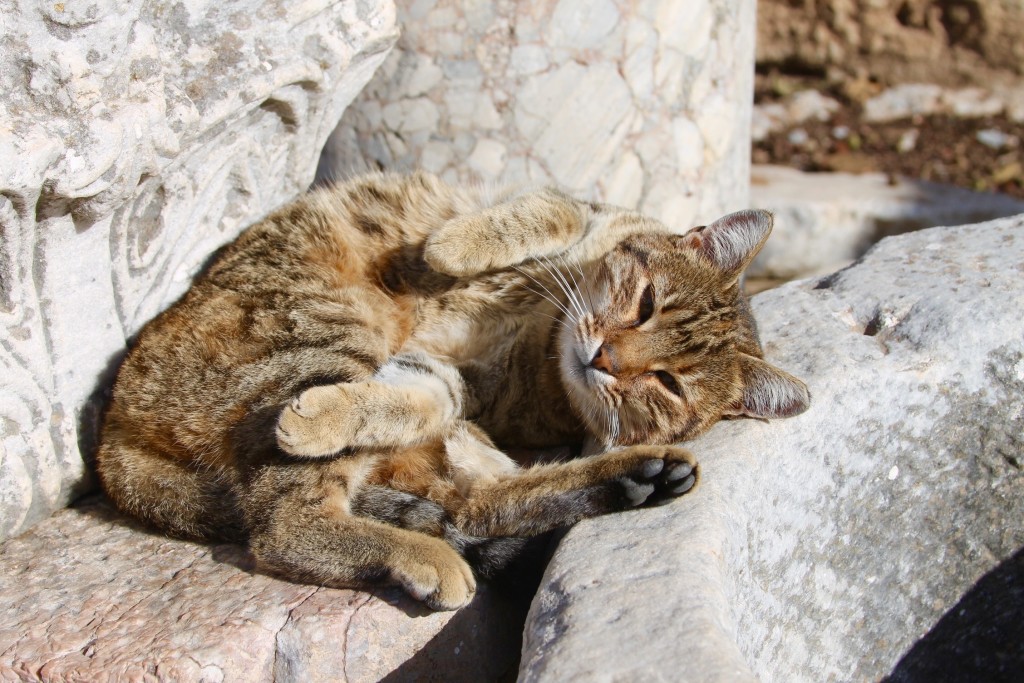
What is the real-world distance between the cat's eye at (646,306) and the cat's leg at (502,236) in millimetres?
325

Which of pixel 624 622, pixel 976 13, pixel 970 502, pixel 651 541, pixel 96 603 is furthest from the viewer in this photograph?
pixel 976 13

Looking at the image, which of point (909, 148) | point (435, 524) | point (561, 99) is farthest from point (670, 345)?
point (909, 148)

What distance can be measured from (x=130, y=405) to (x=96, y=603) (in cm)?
55

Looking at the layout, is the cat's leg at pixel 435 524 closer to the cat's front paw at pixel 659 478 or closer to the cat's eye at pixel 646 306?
the cat's front paw at pixel 659 478

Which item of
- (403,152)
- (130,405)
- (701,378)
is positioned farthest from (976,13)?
(130,405)

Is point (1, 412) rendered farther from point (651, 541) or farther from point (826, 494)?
point (826, 494)

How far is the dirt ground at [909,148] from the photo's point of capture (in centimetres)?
652

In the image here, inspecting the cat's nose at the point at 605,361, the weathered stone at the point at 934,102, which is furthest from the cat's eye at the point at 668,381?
the weathered stone at the point at 934,102

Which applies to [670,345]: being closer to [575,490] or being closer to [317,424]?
[575,490]

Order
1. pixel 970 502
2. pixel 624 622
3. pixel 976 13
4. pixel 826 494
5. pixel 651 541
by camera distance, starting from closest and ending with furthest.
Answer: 1. pixel 624 622
2. pixel 651 541
3. pixel 826 494
4. pixel 970 502
5. pixel 976 13

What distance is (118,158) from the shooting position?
247cm

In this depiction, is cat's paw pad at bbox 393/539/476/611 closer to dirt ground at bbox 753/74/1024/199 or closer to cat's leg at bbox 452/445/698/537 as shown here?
cat's leg at bbox 452/445/698/537

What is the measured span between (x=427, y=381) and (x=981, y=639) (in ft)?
5.78

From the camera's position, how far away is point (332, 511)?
262 centimetres
